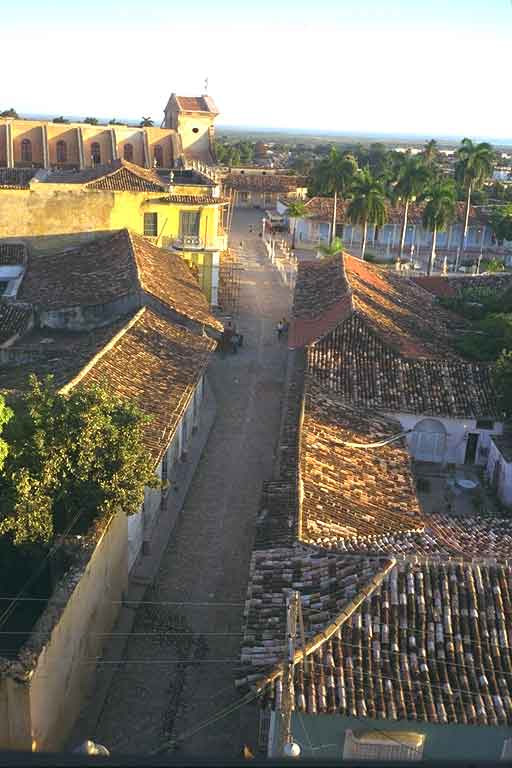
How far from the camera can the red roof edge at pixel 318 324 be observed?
24.3 metres

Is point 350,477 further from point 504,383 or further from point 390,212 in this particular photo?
point 390,212

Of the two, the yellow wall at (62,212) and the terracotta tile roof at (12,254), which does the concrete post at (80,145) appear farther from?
the terracotta tile roof at (12,254)

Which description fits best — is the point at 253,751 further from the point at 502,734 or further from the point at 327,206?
the point at 327,206

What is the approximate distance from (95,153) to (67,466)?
49858 millimetres

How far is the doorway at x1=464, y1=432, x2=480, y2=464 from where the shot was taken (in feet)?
69.4

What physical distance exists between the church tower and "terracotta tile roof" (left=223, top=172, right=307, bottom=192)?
1157 cm

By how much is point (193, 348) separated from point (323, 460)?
6818mm

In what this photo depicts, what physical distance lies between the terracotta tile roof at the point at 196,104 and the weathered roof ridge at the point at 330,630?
54.0 metres

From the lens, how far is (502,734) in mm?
9883

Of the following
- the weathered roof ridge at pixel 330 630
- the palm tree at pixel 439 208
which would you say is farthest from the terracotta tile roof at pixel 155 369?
the palm tree at pixel 439 208

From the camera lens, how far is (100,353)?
18.9 metres

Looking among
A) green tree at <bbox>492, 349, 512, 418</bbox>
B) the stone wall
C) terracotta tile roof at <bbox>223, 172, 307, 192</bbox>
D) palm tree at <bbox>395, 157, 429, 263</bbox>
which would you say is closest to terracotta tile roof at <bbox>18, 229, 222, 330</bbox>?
green tree at <bbox>492, 349, 512, 418</bbox>

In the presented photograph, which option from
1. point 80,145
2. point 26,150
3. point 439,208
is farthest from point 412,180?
point 26,150

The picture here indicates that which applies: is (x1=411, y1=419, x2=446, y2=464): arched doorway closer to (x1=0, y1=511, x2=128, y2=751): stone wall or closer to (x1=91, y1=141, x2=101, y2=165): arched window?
(x1=0, y1=511, x2=128, y2=751): stone wall
